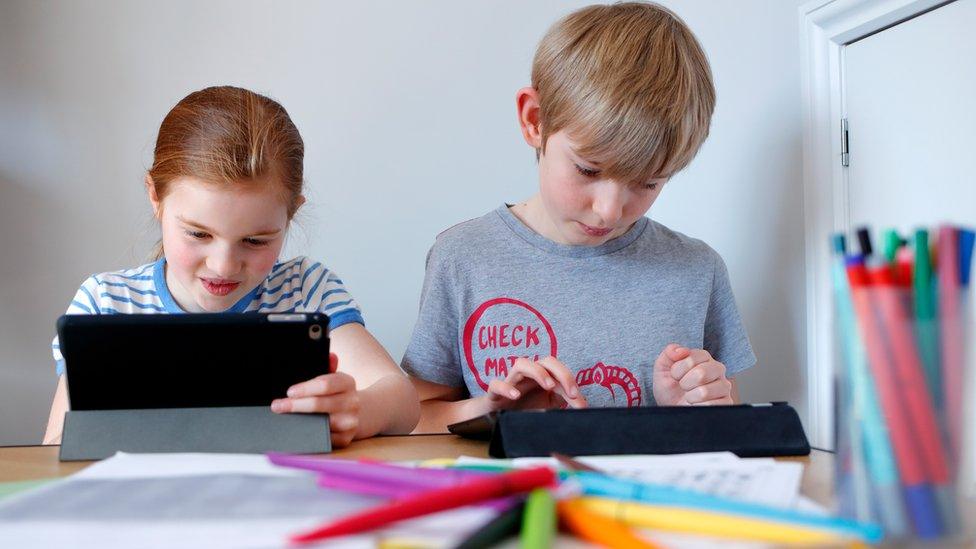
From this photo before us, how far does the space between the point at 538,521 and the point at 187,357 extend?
1.32 ft

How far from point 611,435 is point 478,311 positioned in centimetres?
61

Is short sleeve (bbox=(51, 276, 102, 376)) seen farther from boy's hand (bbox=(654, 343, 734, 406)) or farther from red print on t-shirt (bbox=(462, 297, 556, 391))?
boy's hand (bbox=(654, 343, 734, 406))

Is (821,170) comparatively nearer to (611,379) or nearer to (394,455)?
(611,379)

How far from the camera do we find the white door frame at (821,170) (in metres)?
1.25

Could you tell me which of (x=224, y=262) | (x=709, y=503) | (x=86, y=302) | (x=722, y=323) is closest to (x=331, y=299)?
(x=224, y=262)

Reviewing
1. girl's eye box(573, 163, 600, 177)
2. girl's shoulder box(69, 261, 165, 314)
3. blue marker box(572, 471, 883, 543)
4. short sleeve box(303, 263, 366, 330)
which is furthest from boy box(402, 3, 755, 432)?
blue marker box(572, 471, 883, 543)

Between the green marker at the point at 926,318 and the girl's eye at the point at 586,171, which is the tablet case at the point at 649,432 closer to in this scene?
the green marker at the point at 926,318

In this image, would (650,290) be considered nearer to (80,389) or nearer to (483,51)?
(483,51)

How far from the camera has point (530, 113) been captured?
118 cm

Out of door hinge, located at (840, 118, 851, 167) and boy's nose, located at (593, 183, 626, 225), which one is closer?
boy's nose, located at (593, 183, 626, 225)

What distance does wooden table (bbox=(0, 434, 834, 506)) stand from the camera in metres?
0.57

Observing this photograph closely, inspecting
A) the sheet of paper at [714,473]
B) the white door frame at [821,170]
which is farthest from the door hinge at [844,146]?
the sheet of paper at [714,473]

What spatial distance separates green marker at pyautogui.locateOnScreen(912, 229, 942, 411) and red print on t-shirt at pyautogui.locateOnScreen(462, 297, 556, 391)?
86 centimetres

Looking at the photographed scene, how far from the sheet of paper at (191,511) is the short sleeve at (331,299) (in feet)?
1.96
